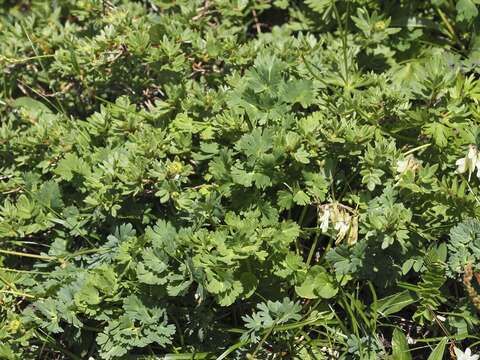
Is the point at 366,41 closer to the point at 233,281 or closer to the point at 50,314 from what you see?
the point at 233,281

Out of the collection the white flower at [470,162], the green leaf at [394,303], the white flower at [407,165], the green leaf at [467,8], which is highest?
the green leaf at [467,8]

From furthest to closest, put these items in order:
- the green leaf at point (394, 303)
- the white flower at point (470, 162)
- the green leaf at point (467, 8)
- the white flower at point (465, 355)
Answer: the green leaf at point (467, 8), the green leaf at point (394, 303), the white flower at point (470, 162), the white flower at point (465, 355)

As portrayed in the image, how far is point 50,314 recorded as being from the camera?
316 cm

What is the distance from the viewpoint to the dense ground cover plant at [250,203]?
9.97ft

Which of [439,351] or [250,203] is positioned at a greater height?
[250,203]

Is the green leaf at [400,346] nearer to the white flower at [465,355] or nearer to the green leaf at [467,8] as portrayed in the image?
the white flower at [465,355]

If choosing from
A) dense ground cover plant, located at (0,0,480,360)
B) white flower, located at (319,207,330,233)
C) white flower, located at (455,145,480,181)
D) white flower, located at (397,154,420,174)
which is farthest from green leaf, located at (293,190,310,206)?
white flower, located at (455,145,480,181)

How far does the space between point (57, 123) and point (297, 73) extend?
1168 mm

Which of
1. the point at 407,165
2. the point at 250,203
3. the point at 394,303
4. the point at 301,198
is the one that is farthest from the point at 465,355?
the point at 250,203

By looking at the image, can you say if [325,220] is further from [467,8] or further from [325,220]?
[467,8]

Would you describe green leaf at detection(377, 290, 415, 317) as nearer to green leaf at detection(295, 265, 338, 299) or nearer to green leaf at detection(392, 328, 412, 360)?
green leaf at detection(392, 328, 412, 360)

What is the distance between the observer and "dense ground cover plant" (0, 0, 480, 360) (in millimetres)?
3039

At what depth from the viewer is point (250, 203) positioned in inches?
126

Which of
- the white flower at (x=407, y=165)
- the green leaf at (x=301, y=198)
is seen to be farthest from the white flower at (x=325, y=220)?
the white flower at (x=407, y=165)
